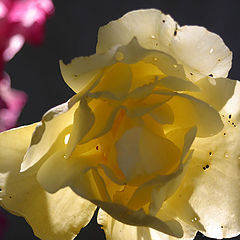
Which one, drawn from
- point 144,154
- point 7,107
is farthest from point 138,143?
point 7,107

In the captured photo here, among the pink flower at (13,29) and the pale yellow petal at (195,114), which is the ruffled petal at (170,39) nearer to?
the pale yellow petal at (195,114)

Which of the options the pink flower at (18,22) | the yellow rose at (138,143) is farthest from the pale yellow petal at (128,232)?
the pink flower at (18,22)

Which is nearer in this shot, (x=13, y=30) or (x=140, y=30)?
(x=140, y=30)

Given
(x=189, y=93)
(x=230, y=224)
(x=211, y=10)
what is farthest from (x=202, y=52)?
(x=211, y=10)

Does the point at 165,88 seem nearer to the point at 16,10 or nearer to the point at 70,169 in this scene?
the point at 70,169

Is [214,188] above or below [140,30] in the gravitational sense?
below

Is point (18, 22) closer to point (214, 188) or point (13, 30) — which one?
point (13, 30)
